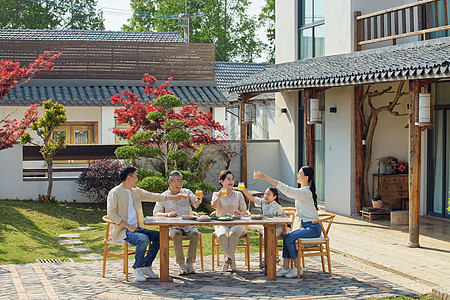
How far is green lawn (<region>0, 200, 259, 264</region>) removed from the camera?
10164mm

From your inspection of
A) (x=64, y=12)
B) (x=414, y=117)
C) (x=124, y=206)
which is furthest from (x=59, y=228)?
(x=64, y=12)

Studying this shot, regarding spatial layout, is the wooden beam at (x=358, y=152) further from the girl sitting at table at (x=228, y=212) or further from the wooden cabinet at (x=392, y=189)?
the girl sitting at table at (x=228, y=212)

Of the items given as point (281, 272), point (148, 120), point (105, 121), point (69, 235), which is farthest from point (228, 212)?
point (105, 121)

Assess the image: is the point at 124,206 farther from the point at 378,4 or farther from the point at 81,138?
the point at 81,138

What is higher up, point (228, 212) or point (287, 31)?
point (287, 31)

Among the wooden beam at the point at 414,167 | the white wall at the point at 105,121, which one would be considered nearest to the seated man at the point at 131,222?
the wooden beam at the point at 414,167

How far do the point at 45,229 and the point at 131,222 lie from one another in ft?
15.8

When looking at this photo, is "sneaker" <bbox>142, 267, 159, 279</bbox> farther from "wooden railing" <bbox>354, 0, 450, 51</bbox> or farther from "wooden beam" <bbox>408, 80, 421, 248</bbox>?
"wooden railing" <bbox>354, 0, 450, 51</bbox>

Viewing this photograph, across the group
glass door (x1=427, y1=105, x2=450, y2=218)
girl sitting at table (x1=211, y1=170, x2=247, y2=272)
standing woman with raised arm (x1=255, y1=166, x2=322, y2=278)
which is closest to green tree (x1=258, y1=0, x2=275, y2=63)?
glass door (x1=427, y1=105, x2=450, y2=218)

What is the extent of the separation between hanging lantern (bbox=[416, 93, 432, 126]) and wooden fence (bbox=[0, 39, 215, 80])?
9744 mm

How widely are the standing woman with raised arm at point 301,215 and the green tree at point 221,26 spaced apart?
3511 centimetres

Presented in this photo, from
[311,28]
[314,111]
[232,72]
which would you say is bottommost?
[314,111]

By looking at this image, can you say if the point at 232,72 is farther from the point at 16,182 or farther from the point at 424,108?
the point at 424,108

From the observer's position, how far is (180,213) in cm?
877
